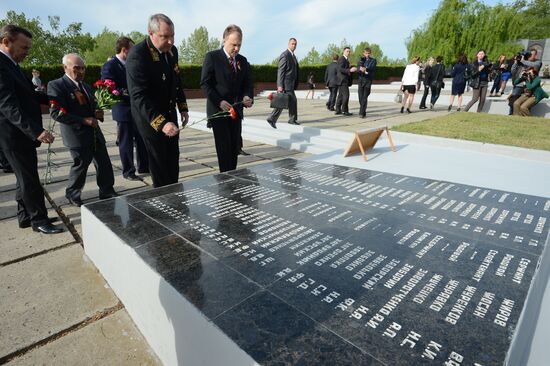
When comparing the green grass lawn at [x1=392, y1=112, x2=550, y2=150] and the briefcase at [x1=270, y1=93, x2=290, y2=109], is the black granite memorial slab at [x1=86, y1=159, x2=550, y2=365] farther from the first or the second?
the green grass lawn at [x1=392, y1=112, x2=550, y2=150]

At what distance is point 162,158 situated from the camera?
339 centimetres

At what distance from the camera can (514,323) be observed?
1407 millimetres

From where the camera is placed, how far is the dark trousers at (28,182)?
2942mm

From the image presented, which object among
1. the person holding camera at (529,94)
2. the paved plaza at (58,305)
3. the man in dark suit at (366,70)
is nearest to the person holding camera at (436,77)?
the person holding camera at (529,94)

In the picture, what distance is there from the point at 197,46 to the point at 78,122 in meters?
60.5

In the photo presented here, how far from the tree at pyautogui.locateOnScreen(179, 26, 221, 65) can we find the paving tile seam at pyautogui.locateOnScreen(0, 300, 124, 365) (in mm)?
60010

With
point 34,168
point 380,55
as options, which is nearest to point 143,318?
point 34,168

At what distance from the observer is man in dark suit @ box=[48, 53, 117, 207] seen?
3439 mm

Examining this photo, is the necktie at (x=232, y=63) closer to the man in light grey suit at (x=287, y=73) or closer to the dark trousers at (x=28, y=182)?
the dark trousers at (x=28, y=182)

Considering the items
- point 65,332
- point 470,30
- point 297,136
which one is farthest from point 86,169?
point 470,30

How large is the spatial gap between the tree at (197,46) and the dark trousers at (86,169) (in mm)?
57788

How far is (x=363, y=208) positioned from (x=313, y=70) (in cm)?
2772

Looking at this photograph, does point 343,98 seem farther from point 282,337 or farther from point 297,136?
point 282,337

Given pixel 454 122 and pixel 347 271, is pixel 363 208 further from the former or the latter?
pixel 454 122
